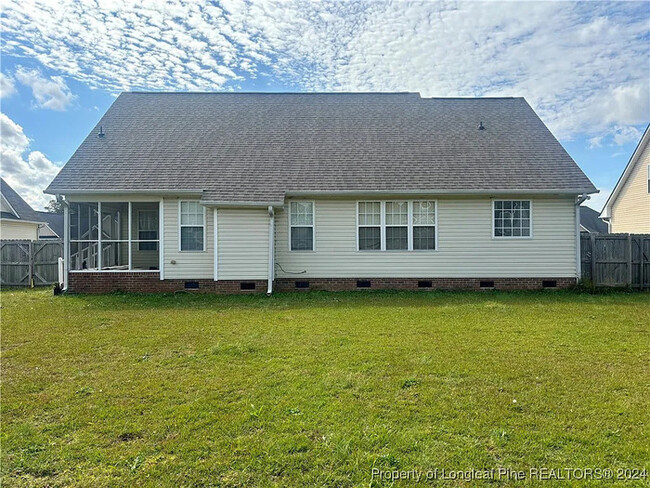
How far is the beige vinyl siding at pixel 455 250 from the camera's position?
12336mm

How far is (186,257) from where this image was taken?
1212 centimetres

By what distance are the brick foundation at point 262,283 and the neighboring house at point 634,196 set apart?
930cm

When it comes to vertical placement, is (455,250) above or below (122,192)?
below

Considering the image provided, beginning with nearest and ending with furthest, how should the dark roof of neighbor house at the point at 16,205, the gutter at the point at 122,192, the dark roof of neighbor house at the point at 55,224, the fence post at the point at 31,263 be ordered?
the gutter at the point at 122,192
the fence post at the point at 31,263
the dark roof of neighbor house at the point at 16,205
the dark roof of neighbor house at the point at 55,224

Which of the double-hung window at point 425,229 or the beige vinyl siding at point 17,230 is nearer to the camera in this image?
the double-hung window at point 425,229

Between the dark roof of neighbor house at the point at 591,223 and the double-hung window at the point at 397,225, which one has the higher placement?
the dark roof of neighbor house at the point at 591,223

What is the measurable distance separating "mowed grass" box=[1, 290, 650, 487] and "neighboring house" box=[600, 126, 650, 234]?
513 inches

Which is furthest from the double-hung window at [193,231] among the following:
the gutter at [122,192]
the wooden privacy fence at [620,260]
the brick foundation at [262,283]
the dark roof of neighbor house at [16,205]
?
the dark roof of neighbor house at [16,205]

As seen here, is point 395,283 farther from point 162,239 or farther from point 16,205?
point 16,205

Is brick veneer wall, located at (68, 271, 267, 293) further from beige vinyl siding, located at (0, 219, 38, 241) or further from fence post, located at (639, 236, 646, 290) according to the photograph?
beige vinyl siding, located at (0, 219, 38, 241)

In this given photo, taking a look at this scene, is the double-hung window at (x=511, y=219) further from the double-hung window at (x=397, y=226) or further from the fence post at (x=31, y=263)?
the fence post at (x=31, y=263)

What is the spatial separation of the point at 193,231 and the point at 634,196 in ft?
65.9

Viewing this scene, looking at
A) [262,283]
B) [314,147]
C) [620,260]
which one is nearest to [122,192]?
[262,283]

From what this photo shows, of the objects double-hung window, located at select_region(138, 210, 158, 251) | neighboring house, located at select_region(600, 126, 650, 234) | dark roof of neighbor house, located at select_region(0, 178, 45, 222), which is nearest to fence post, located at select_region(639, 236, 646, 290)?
neighboring house, located at select_region(600, 126, 650, 234)
